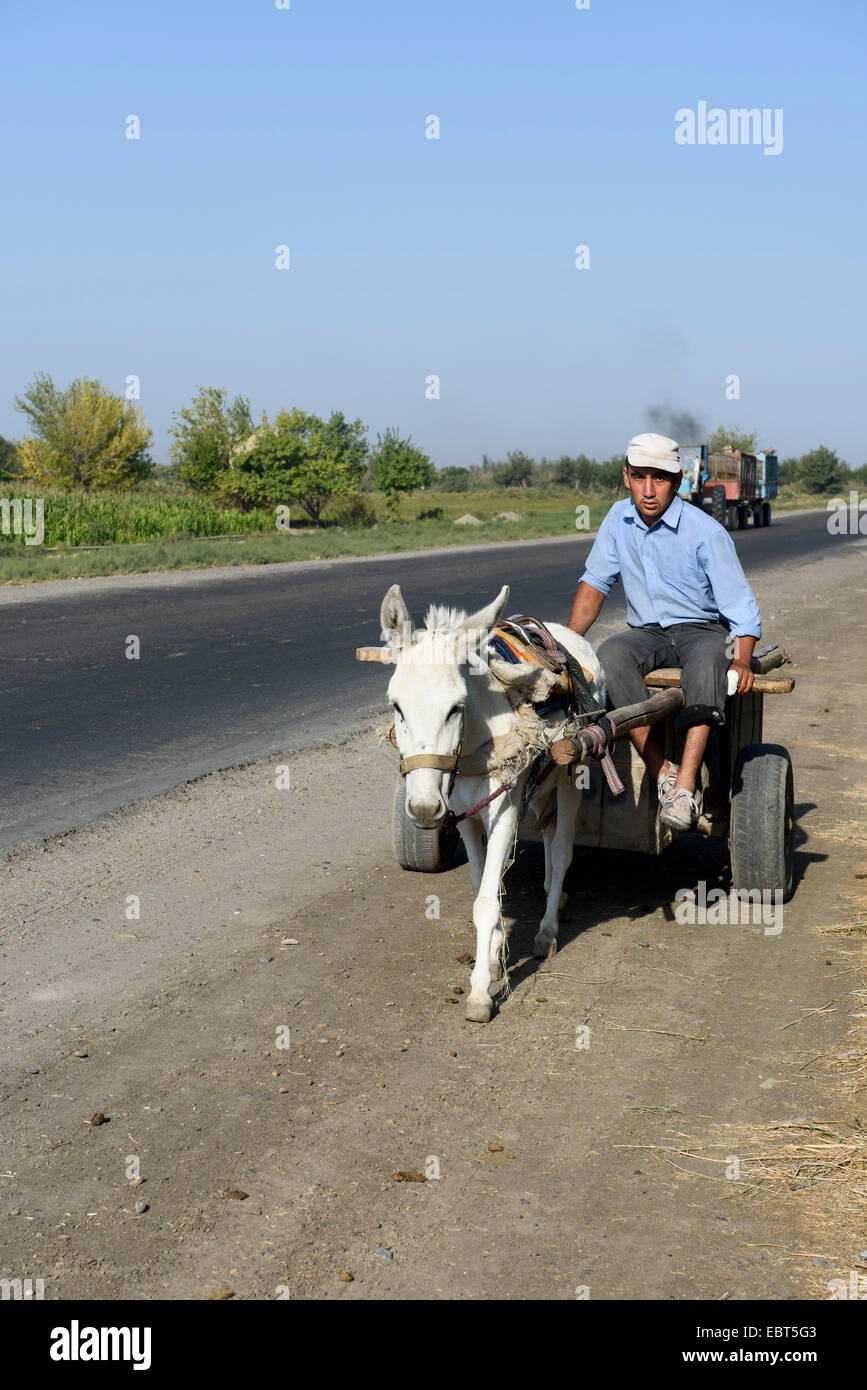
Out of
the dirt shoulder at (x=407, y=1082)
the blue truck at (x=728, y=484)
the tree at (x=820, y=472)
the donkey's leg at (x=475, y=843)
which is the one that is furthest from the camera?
the tree at (x=820, y=472)

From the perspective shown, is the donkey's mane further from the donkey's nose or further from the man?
the man

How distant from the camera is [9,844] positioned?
701 centimetres

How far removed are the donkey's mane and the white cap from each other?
1848 millimetres

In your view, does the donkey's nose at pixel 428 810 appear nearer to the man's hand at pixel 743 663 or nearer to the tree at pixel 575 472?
the man's hand at pixel 743 663

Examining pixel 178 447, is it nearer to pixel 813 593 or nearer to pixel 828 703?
pixel 813 593

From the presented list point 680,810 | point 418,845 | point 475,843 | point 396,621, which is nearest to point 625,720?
point 680,810

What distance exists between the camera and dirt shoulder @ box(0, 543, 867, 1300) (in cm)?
326

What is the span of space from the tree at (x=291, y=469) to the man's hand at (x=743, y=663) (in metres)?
59.9

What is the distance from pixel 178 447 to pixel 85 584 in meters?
43.3

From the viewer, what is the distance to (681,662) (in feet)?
20.7

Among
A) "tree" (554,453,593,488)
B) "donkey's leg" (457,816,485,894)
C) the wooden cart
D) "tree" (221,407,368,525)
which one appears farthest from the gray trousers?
"tree" (554,453,593,488)

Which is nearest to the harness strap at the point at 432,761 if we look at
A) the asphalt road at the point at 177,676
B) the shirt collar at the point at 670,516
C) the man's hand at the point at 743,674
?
the man's hand at the point at 743,674

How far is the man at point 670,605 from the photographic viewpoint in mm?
5746

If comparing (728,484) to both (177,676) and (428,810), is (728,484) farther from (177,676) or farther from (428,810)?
(428,810)
